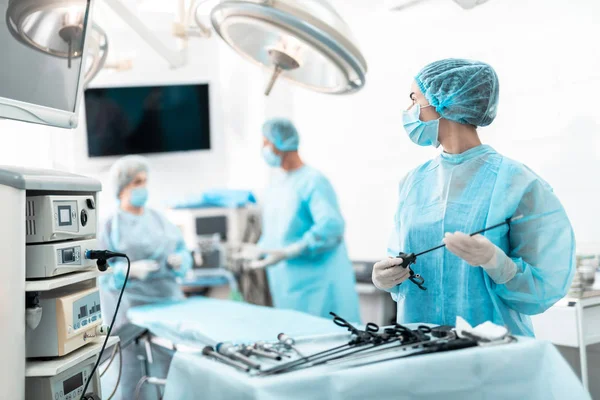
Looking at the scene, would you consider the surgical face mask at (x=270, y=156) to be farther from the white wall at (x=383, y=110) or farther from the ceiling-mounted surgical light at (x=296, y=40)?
the ceiling-mounted surgical light at (x=296, y=40)

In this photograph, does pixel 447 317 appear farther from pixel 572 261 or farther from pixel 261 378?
pixel 261 378

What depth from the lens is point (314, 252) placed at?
10.5 ft

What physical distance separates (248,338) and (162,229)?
1.37 m

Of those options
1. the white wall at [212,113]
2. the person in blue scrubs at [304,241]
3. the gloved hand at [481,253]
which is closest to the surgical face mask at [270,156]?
the person in blue scrubs at [304,241]

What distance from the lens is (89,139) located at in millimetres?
4543

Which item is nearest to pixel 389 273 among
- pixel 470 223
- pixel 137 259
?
pixel 470 223

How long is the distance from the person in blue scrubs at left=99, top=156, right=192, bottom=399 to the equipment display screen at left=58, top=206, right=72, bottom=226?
62.3 inches

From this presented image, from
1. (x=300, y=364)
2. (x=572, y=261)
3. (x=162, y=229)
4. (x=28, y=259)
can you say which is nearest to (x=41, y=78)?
(x=28, y=259)

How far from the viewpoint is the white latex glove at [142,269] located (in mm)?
3105

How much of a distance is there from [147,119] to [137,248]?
69.8 inches

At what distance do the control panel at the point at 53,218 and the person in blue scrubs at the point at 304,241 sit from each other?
170 centimetres

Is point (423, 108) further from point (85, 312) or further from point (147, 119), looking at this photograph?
point (147, 119)

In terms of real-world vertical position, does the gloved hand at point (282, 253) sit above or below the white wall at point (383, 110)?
below

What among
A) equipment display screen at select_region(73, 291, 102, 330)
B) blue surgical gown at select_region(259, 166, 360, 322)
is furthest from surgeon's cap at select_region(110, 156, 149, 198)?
equipment display screen at select_region(73, 291, 102, 330)
